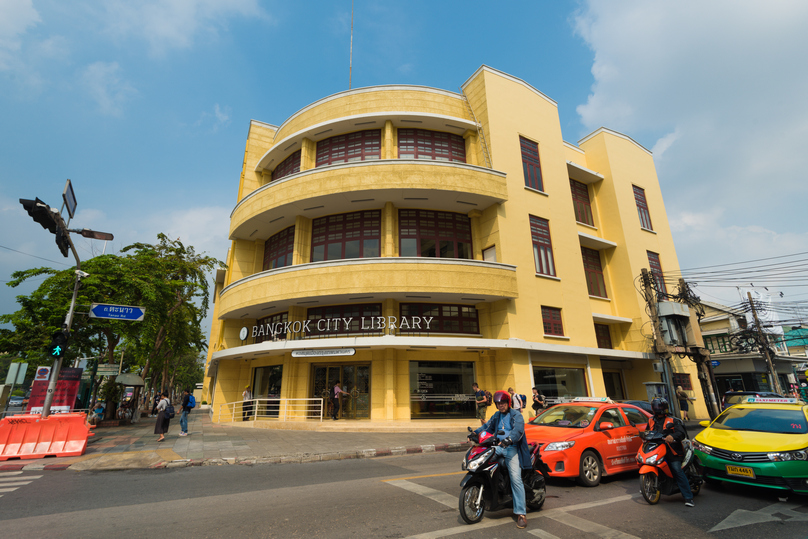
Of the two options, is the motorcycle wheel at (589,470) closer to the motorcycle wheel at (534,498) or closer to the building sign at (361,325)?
the motorcycle wheel at (534,498)

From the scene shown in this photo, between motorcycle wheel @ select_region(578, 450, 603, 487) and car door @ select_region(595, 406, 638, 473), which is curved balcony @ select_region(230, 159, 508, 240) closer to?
car door @ select_region(595, 406, 638, 473)

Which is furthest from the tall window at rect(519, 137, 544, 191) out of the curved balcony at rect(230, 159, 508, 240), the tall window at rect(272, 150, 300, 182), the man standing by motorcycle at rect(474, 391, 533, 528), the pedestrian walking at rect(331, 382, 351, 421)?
the man standing by motorcycle at rect(474, 391, 533, 528)

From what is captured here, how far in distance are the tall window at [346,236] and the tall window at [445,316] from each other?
11.0ft

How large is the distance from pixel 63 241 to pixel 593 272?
26931mm

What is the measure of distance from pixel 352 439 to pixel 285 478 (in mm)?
6055

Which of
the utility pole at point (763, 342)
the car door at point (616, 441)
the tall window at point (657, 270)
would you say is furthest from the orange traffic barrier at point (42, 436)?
the utility pole at point (763, 342)

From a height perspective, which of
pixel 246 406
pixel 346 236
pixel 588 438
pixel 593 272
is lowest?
pixel 588 438

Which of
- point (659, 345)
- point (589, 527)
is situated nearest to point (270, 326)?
point (589, 527)

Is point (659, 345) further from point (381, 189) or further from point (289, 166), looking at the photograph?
point (289, 166)

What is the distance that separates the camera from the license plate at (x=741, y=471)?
6.28m

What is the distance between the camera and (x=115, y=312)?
13.6 m

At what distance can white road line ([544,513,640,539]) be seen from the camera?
4.79 meters

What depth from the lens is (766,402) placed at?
7.97 metres

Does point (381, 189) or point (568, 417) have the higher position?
point (381, 189)
